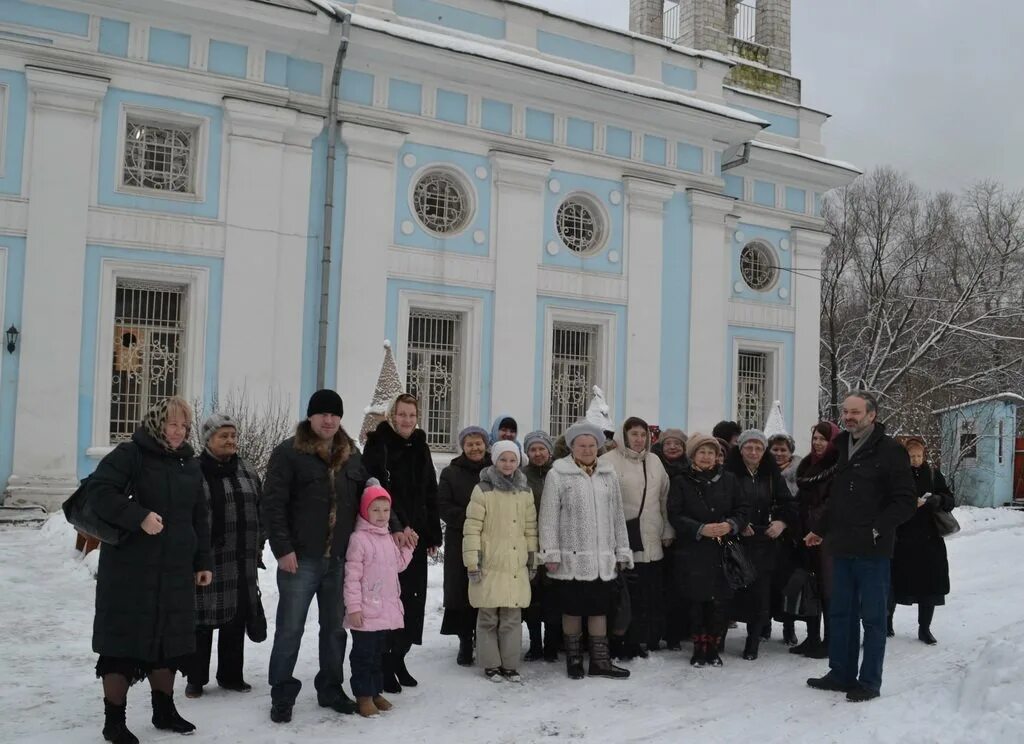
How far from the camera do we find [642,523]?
22.3ft

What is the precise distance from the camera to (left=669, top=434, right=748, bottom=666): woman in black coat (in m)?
6.68

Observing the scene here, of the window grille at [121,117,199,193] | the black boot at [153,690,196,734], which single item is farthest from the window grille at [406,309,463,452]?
the black boot at [153,690,196,734]

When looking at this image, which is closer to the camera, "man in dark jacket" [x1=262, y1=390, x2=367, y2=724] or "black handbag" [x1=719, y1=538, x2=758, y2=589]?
A: "man in dark jacket" [x1=262, y1=390, x2=367, y2=724]

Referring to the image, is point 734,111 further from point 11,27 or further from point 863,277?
point 863,277

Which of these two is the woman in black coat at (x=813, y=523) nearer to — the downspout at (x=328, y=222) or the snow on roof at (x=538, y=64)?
the downspout at (x=328, y=222)

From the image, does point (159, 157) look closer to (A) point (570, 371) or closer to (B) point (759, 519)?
(A) point (570, 371)

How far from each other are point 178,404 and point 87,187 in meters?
8.93

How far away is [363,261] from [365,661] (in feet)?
31.4

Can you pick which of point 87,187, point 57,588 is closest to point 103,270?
point 87,187

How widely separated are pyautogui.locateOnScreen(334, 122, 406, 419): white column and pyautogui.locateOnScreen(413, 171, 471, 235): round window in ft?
2.17

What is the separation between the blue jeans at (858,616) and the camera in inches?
232

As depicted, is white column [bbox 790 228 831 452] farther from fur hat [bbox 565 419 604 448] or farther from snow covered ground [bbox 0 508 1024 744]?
fur hat [bbox 565 419 604 448]

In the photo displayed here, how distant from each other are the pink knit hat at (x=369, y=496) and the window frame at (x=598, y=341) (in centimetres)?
1036

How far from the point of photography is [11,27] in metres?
12.3
